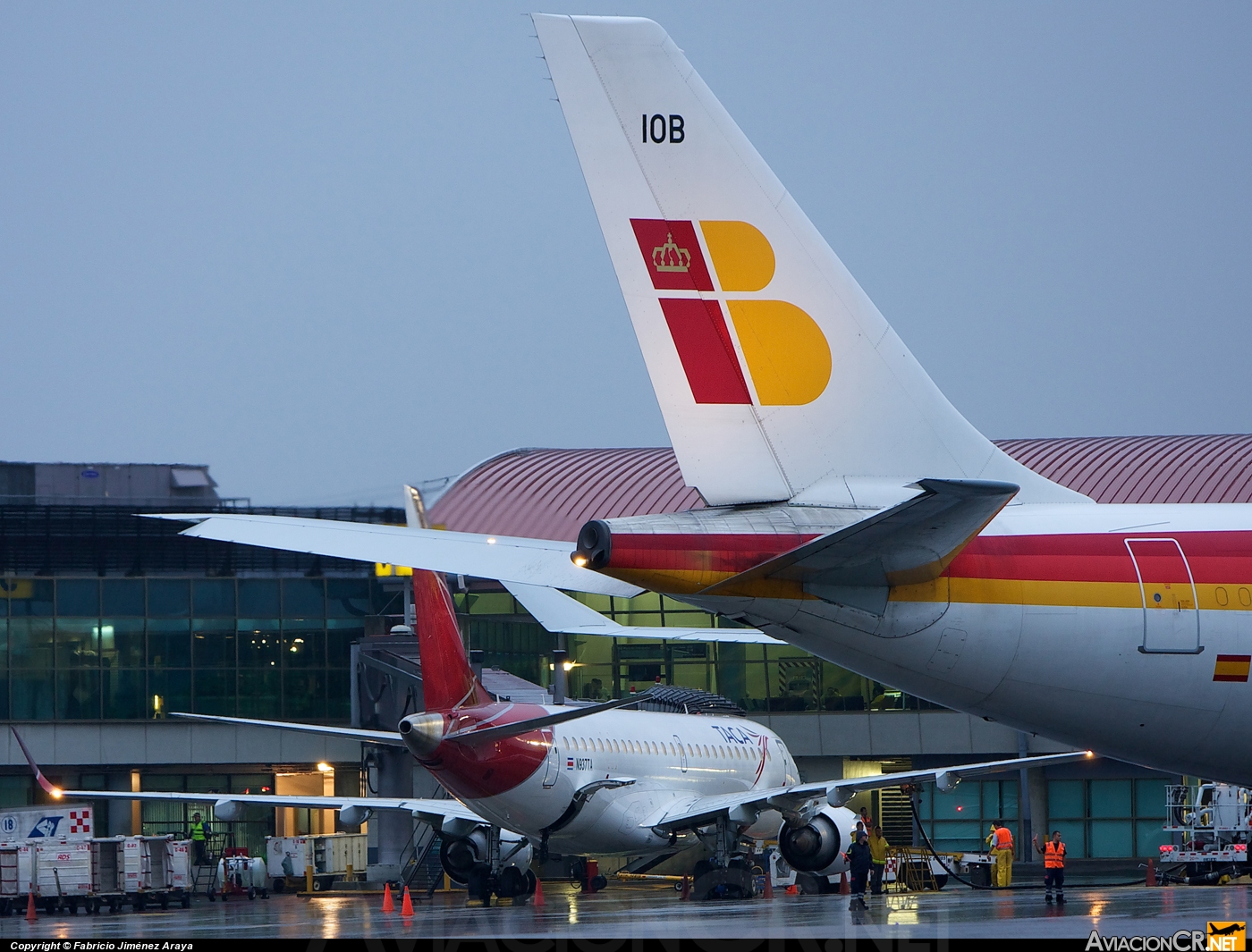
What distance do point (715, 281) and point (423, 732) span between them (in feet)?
54.1

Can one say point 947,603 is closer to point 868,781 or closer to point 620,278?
point 620,278

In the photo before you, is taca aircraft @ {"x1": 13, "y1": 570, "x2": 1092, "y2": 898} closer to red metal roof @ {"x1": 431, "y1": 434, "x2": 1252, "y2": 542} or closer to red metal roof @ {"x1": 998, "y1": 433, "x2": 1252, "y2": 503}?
red metal roof @ {"x1": 431, "y1": 434, "x2": 1252, "y2": 542}

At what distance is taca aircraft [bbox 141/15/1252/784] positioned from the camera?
1060 centimetres

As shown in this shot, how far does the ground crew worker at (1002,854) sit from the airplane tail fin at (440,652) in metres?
11.1

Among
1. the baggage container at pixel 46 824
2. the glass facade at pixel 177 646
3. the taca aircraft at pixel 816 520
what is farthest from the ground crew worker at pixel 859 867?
→ the glass facade at pixel 177 646

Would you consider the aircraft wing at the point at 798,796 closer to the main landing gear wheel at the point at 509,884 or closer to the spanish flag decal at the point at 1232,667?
the main landing gear wheel at the point at 509,884

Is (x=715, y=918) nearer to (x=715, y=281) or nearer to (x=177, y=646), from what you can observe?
(x=715, y=281)

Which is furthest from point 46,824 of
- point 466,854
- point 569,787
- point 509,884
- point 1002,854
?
point 1002,854

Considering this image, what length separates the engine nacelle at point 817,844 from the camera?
29.6 metres

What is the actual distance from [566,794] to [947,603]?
62.3 feet

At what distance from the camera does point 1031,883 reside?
33906 millimetres

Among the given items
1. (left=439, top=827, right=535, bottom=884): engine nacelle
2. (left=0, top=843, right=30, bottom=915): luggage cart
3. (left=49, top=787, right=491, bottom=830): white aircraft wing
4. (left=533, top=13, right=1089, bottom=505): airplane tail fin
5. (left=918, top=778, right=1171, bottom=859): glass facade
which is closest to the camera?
(left=533, top=13, right=1089, bottom=505): airplane tail fin

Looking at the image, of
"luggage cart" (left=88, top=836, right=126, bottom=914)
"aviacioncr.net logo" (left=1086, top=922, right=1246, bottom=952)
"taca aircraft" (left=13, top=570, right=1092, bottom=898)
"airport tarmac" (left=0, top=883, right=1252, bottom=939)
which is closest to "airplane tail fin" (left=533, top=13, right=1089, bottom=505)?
"aviacioncr.net logo" (left=1086, top=922, right=1246, bottom=952)

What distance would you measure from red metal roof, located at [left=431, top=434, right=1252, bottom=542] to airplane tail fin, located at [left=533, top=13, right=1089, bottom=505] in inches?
1010
